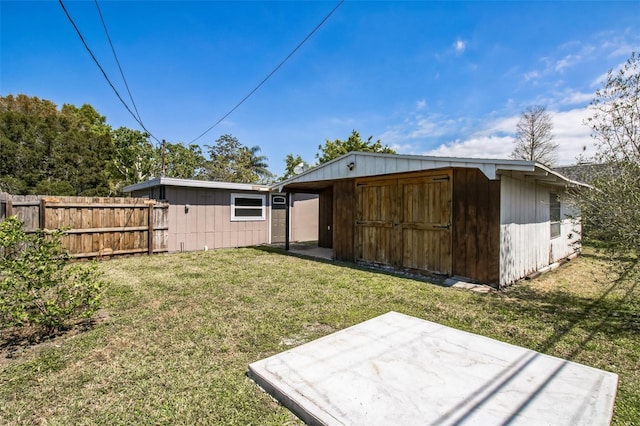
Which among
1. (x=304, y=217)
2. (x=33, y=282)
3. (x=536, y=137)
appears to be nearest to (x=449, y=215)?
(x=33, y=282)

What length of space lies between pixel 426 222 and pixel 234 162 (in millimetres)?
24232

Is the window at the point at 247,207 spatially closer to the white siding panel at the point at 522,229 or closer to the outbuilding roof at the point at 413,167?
the outbuilding roof at the point at 413,167

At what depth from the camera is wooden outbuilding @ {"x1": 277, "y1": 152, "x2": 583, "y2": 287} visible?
17.3 feet

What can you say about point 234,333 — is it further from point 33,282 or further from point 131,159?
point 131,159

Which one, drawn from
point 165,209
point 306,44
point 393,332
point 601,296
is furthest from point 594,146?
point 165,209

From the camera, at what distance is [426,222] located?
6250 millimetres

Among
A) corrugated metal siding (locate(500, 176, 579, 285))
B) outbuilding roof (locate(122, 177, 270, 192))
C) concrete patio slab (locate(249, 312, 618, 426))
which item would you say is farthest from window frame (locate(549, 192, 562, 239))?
outbuilding roof (locate(122, 177, 270, 192))

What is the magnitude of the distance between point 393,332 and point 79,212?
8208 mm

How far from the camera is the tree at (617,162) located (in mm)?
3703

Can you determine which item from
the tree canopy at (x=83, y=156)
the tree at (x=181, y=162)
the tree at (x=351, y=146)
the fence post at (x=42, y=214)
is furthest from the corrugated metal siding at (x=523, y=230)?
the tree at (x=181, y=162)

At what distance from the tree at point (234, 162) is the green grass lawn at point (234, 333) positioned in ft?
69.1

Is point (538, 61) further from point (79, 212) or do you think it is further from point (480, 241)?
point (79, 212)

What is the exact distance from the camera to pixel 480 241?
5.45m

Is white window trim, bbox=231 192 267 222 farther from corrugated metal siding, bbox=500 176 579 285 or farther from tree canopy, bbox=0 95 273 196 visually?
tree canopy, bbox=0 95 273 196
